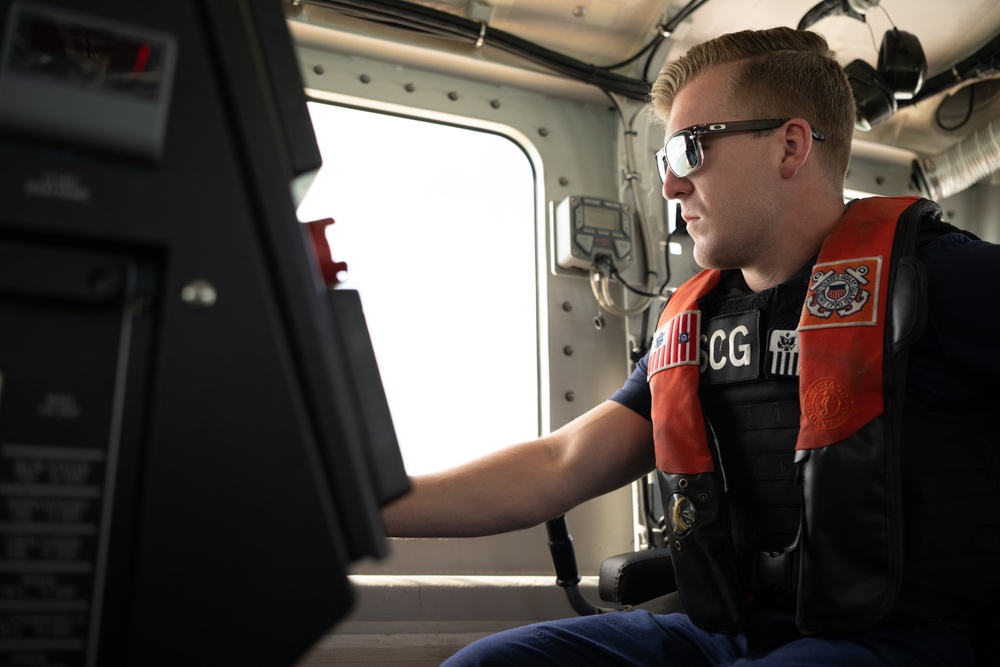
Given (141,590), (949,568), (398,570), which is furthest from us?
(398,570)

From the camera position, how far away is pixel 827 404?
159cm

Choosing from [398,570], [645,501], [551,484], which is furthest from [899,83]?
[398,570]

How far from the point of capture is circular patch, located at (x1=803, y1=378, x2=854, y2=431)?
5.14ft

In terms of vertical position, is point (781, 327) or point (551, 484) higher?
point (781, 327)

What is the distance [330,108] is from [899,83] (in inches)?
92.1

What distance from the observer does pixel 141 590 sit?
558 millimetres

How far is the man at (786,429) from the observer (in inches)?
59.6

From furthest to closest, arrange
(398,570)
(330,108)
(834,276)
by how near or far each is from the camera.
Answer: (330,108) < (398,570) < (834,276)

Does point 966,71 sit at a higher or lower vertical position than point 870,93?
higher

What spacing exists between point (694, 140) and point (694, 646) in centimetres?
122

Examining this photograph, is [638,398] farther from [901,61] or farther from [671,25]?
[901,61]

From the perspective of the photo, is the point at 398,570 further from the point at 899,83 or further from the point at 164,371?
the point at 899,83

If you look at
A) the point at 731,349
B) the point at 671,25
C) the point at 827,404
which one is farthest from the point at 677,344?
the point at 671,25

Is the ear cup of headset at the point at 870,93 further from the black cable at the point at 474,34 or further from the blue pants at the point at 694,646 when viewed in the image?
the blue pants at the point at 694,646
